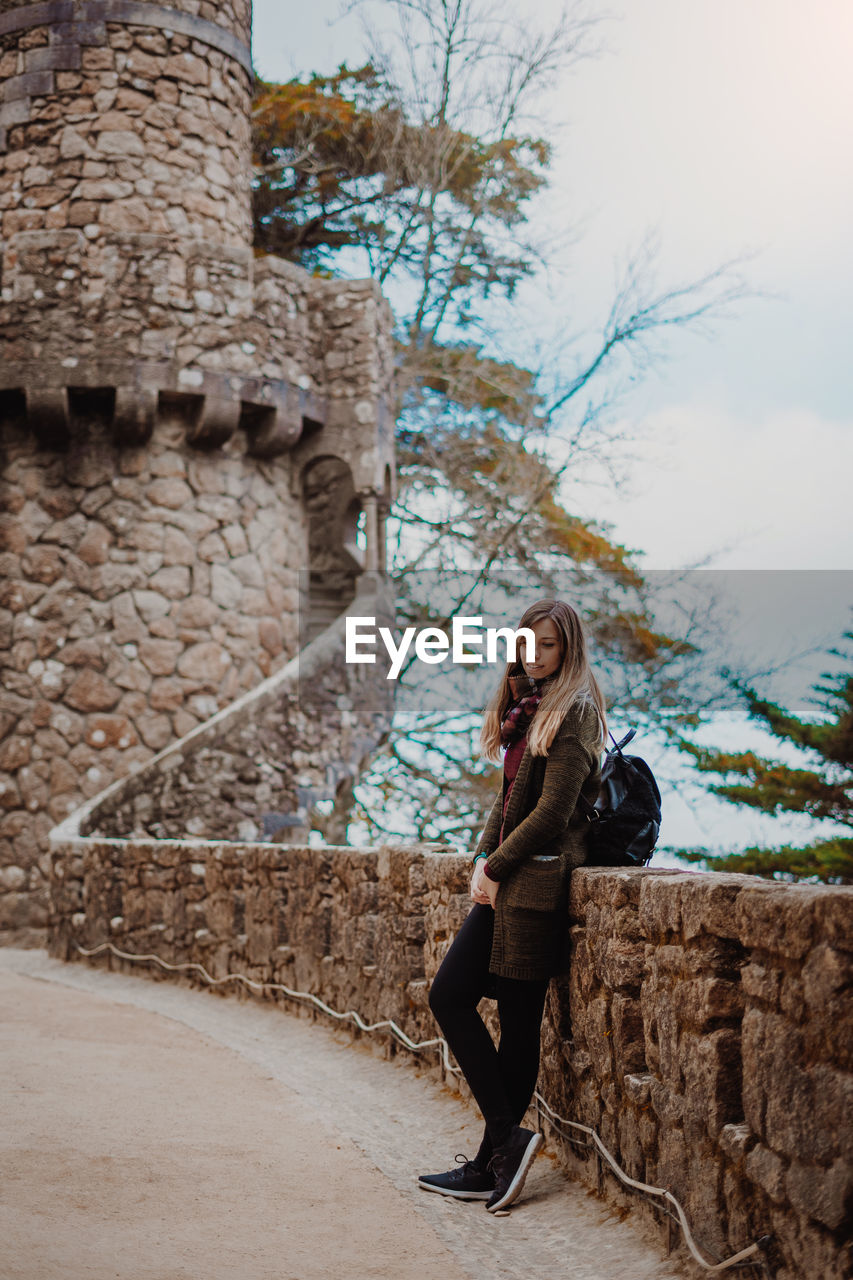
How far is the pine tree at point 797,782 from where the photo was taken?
1522 cm

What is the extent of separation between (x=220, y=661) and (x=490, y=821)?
717 cm

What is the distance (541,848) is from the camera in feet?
12.2

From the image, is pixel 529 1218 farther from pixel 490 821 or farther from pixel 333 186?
pixel 333 186

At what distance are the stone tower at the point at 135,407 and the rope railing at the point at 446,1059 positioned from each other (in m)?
2.23

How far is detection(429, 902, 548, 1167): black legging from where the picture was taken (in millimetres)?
3713

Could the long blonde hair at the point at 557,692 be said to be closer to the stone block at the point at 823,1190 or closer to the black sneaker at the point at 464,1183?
the black sneaker at the point at 464,1183

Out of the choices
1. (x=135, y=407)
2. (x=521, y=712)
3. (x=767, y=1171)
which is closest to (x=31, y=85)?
(x=135, y=407)

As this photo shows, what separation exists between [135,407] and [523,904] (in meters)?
7.61

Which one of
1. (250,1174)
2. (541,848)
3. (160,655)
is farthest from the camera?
(160,655)

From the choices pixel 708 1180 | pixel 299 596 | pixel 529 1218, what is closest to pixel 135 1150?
pixel 529 1218

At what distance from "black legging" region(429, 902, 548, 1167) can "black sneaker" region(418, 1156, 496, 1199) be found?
0.03 m

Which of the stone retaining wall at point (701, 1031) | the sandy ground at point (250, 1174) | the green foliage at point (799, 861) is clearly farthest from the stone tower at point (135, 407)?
the green foliage at point (799, 861)

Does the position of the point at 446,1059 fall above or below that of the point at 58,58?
below

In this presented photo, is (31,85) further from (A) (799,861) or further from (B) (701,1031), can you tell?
(A) (799,861)
